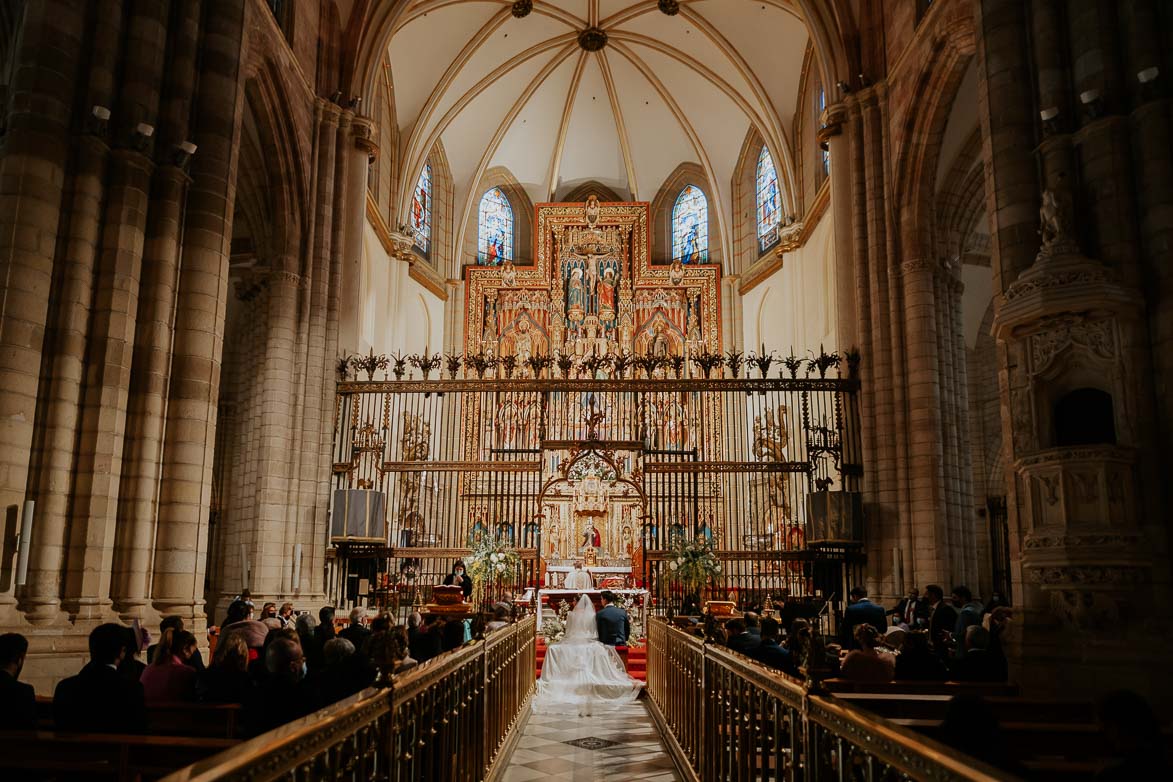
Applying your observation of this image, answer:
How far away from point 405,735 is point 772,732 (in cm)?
246

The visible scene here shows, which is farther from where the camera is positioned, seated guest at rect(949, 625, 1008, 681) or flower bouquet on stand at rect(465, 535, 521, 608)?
flower bouquet on stand at rect(465, 535, 521, 608)

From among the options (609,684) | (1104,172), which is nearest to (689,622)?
(609,684)

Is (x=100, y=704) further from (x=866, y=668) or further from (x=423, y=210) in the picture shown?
(x=423, y=210)

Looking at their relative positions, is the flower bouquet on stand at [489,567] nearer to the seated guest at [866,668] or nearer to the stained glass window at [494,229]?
the seated guest at [866,668]

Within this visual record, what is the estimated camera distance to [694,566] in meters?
14.8

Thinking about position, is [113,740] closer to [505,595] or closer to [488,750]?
[488,750]

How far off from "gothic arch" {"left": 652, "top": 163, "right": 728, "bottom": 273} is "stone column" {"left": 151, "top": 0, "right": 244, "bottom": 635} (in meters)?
20.0

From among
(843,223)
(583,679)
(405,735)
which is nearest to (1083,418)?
(583,679)

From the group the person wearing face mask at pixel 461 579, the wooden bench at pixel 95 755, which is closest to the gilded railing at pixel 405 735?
the wooden bench at pixel 95 755

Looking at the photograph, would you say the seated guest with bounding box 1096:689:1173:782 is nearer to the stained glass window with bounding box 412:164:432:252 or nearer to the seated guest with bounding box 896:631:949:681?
the seated guest with bounding box 896:631:949:681

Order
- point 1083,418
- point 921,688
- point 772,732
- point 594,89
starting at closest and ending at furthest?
point 772,732 → point 921,688 → point 1083,418 → point 594,89

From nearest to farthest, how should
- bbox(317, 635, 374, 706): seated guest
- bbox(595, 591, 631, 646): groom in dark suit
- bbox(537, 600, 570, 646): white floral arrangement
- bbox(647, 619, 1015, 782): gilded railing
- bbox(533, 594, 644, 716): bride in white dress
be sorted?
1. bbox(647, 619, 1015, 782): gilded railing
2. bbox(317, 635, 374, 706): seated guest
3. bbox(533, 594, 644, 716): bride in white dress
4. bbox(595, 591, 631, 646): groom in dark suit
5. bbox(537, 600, 570, 646): white floral arrangement

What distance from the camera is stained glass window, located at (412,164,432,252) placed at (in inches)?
1065

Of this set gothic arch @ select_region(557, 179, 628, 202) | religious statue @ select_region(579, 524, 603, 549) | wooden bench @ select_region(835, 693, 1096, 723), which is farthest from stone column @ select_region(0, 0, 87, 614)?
gothic arch @ select_region(557, 179, 628, 202)
